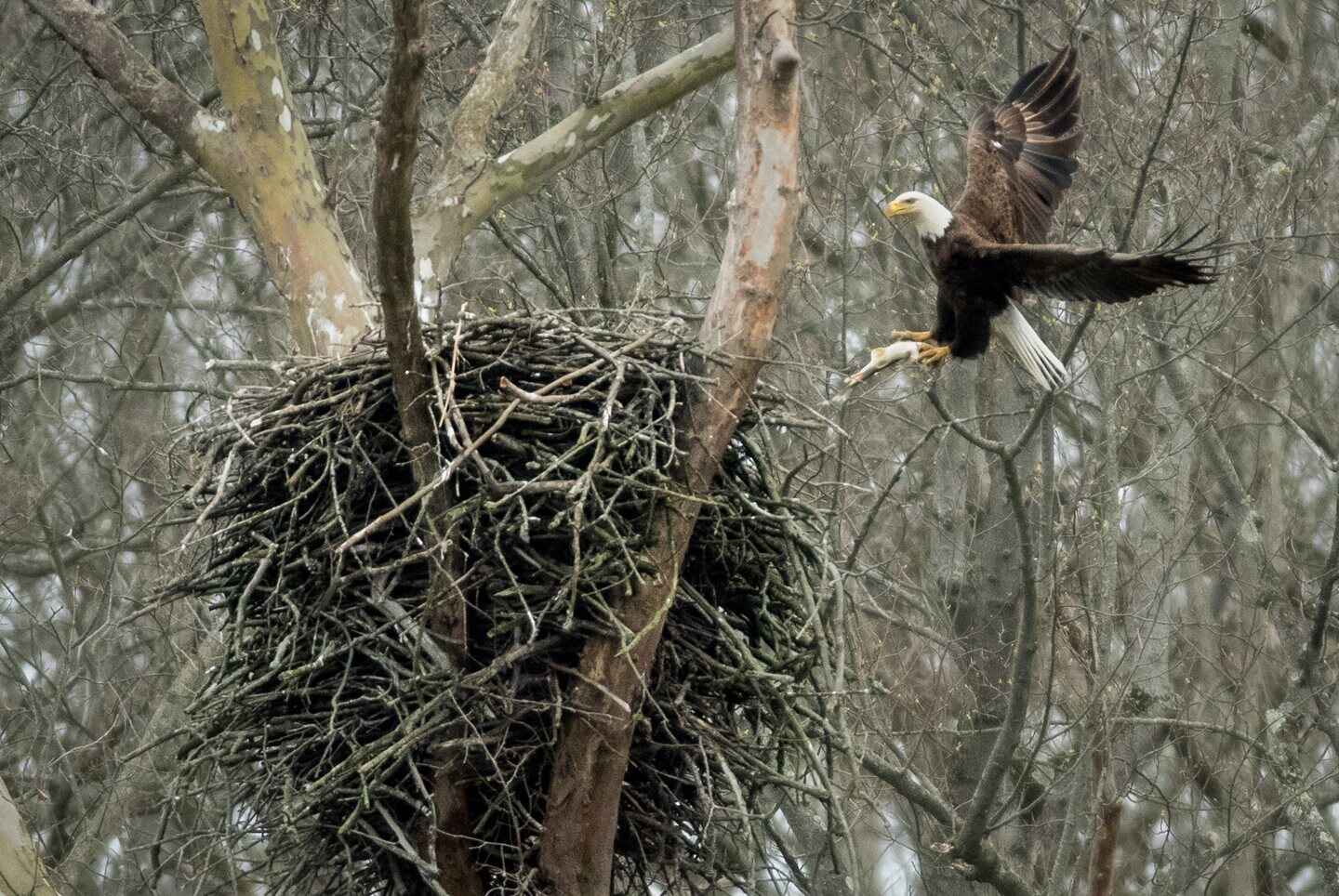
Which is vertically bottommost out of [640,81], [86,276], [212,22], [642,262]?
[212,22]

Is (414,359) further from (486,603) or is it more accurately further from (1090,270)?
(1090,270)

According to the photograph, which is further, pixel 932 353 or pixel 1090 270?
pixel 932 353

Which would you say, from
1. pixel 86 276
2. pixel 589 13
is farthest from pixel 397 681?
pixel 86 276

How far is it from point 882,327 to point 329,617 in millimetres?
7300

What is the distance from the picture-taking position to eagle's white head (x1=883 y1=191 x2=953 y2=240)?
6773 millimetres

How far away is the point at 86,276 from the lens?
11.5 metres

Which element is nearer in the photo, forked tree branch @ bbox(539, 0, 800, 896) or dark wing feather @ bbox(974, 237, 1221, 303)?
forked tree branch @ bbox(539, 0, 800, 896)

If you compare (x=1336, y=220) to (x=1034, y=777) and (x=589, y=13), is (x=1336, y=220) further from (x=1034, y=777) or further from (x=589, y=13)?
(x=589, y=13)

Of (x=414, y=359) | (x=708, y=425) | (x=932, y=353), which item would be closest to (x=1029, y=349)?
(x=932, y=353)

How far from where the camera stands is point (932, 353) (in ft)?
22.7

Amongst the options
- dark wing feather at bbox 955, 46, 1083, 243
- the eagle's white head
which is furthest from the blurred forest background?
the eagle's white head

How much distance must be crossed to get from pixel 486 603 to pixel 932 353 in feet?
10.2

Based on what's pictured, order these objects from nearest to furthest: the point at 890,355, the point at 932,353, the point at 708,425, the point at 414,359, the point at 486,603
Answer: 1. the point at 414,359
2. the point at 708,425
3. the point at 486,603
4. the point at 890,355
5. the point at 932,353

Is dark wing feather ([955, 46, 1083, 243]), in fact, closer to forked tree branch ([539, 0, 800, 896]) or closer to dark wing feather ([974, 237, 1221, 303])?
dark wing feather ([974, 237, 1221, 303])
